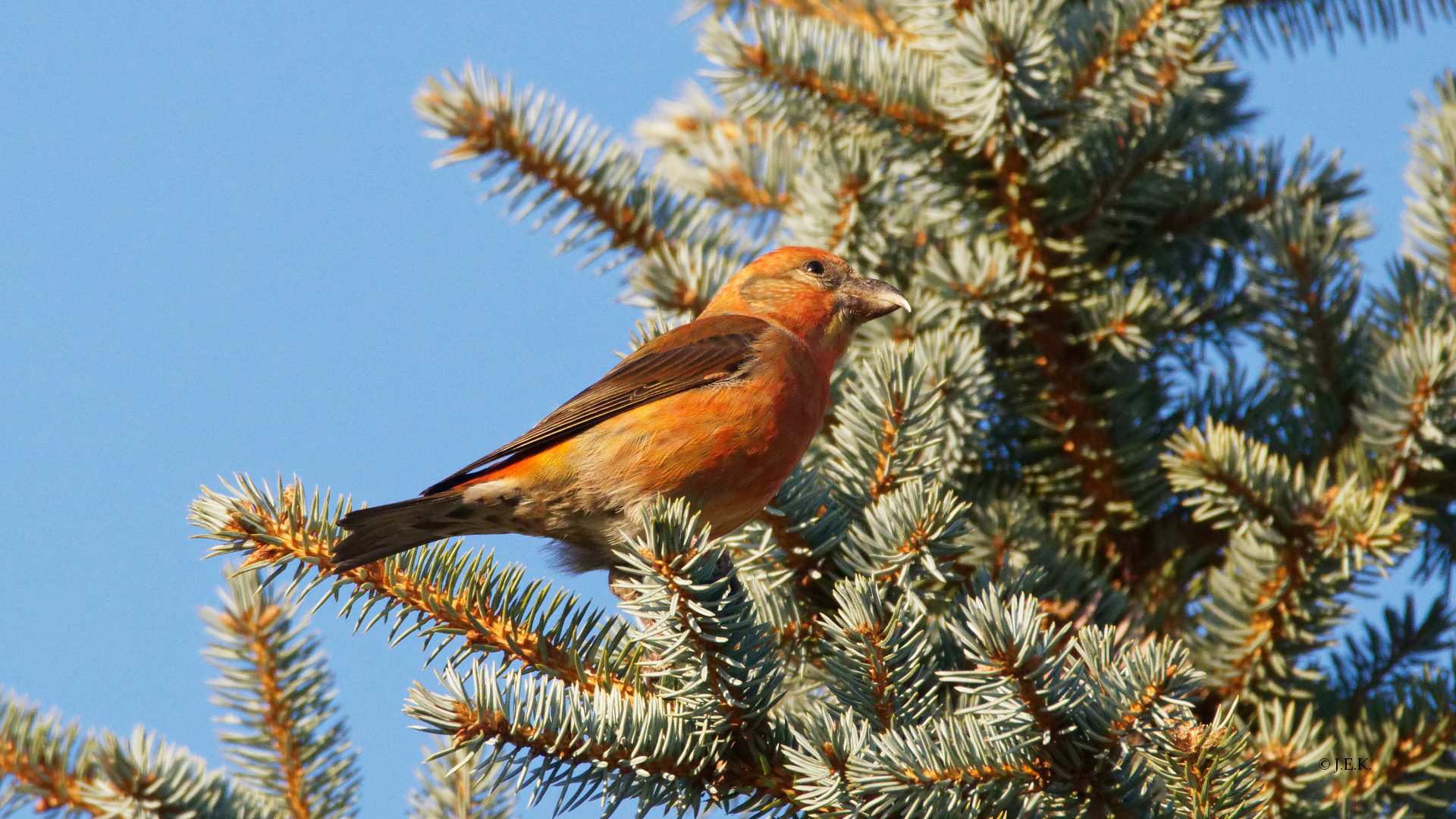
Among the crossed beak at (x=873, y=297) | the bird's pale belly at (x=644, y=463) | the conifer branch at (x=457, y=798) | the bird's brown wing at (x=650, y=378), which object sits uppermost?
the crossed beak at (x=873, y=297)

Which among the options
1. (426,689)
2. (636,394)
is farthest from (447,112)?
(426,689)

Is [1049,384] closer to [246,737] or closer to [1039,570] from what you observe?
[1039,570]

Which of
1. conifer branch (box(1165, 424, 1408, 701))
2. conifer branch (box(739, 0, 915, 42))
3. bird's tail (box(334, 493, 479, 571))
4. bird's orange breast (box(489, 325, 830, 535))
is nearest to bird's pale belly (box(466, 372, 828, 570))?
bird's orange breast (box(489, 325, 830, 535))

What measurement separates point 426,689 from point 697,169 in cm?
265

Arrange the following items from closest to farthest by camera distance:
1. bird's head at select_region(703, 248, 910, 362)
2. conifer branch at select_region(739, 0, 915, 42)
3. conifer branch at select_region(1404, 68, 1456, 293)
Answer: conifer branch at select_region(1404, 68, 1456, 293)
bird's head at select_region(703, 248, 910, 362)
conifer branch at select_region(739, 0, 915, 42)

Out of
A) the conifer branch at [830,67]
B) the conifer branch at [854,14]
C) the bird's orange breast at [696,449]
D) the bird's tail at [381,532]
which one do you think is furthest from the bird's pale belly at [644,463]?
the conifer branch at [854,14]

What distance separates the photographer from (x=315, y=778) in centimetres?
273

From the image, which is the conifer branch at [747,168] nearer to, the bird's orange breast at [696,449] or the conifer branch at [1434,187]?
the bird's orange breast at [696,449]

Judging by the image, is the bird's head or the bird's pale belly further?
the bird's head

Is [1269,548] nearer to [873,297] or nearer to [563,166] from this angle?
[873,297]

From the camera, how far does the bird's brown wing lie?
328 cm

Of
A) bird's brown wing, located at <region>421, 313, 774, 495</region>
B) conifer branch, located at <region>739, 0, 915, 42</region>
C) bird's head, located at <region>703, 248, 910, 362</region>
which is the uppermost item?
conifer branch, located at <region>739, 0, 915, 42</region>

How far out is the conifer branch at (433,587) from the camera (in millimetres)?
2344

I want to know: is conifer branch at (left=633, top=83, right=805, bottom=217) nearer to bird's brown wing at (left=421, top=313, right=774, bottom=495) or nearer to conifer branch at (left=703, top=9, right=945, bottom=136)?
conifer branch at (left=703, top=9, right=945, bottom=136)
